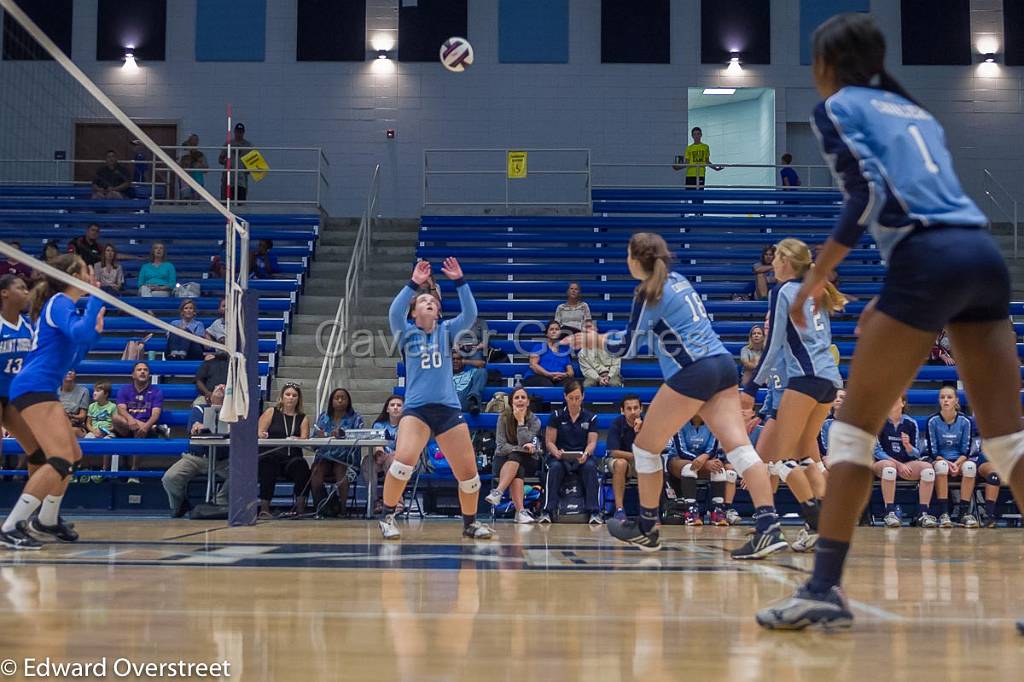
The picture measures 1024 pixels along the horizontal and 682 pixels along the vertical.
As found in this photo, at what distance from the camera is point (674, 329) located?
6180 millimetres

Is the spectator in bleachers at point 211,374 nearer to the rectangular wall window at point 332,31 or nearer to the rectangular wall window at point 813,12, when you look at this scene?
the rectangular wall window at point 332,31

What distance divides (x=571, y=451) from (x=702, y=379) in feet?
16.8

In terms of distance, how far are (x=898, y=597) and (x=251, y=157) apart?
15003 mm

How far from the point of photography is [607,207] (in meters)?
19.3

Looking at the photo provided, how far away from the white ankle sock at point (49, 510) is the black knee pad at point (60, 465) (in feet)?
1.49

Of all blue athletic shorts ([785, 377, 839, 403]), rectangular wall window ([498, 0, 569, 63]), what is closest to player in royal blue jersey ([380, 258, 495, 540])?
blue athletic shorts ([785, 377, 839, 403])

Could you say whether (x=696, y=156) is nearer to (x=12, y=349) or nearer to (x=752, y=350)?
(x=752, y=350)

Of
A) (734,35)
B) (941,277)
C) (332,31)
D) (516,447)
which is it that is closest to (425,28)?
→ (332,31)

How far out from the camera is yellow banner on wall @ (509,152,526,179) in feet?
60.8

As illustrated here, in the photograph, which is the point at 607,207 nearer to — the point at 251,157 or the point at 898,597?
the point at 251,157

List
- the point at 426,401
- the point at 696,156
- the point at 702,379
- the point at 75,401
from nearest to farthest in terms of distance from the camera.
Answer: the point at 702,379, the point at 426,401, the point at 75,401, the point at 696,156

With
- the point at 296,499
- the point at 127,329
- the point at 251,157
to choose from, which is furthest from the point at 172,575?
the point at 251,157

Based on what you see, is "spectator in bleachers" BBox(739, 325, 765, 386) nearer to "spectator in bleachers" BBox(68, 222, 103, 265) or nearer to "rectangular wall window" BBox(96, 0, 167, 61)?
"spectator in bleachers" BBox(68, 222, 103, 265)

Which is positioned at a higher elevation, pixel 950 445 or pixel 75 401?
pixel 75 401
